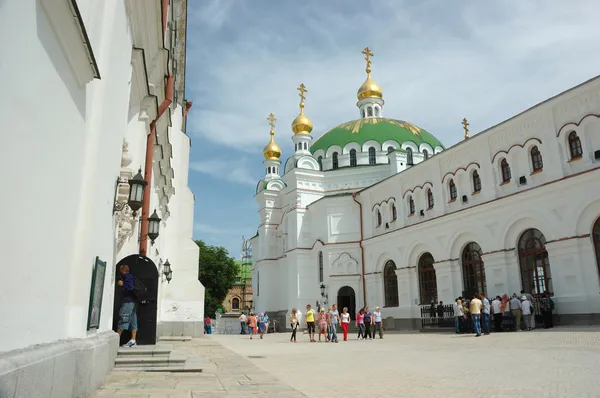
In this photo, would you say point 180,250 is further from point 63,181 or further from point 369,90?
point 369,90

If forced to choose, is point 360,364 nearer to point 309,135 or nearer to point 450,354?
point 450,354

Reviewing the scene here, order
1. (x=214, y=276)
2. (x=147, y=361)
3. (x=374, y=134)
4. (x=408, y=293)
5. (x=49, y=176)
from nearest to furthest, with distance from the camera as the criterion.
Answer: (x=49, y=176) < (x=147, y=361) < (x=408, y=293) < (x=374, y=134) < (x=214, y=276)

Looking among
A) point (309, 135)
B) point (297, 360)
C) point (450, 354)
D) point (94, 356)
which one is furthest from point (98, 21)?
point (309, 135)

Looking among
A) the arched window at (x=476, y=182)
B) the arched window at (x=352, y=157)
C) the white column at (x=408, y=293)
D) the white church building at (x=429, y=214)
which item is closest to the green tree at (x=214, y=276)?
the white church building at (x=429, y=214)

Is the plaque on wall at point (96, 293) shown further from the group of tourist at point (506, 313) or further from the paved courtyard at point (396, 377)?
the group of tourist at point (506, 313)

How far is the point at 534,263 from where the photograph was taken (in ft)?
69.3

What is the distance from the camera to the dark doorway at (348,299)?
34594 millimetres

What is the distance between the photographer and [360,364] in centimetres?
1028

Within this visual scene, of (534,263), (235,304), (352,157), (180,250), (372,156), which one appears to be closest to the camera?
(534,263)

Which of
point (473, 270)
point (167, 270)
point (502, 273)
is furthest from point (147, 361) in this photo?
point (473, 270)

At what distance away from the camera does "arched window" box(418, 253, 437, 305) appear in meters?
27.5

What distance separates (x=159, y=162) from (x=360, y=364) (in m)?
8.19

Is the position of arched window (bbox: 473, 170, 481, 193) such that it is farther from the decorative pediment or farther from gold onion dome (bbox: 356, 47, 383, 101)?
gold onion dome (bbox: 356, 47, 383, 101)

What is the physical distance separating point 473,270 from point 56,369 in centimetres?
2315
